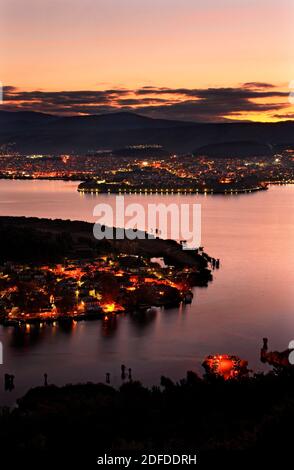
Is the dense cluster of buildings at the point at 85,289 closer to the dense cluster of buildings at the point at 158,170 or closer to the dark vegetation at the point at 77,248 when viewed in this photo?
the dark vegetation at the point at 77,248

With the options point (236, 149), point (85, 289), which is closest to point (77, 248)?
point (85, 289)

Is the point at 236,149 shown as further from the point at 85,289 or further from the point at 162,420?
the point at 162,420

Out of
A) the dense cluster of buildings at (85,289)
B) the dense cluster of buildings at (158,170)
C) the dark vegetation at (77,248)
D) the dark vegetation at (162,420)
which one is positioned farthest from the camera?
the dense cluster of buildings at (158,170)

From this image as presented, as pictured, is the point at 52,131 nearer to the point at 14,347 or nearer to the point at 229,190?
the point at 229,190

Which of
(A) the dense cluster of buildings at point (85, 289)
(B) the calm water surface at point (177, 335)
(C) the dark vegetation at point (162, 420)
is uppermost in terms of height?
(C) the dark vegetation at point (162, 420)

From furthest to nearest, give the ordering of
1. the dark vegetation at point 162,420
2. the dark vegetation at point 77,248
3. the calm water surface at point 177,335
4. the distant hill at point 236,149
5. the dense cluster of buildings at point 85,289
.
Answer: the distant hill at point 236,149 → the dark vegetation at point 77,248 → the dense cluster of buildings at point 85,289 → the calm water surface at point 177,335 → the dark vegetation at point 162,420

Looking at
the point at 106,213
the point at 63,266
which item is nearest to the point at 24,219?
the point at 106,213

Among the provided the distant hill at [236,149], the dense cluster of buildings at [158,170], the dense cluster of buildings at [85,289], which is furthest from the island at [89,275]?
the distant hill at [236,149]

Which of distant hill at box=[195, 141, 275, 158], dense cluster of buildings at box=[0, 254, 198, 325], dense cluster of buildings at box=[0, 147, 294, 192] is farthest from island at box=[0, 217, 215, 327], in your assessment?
distant hill at box=[195, 141, 275, 158]
